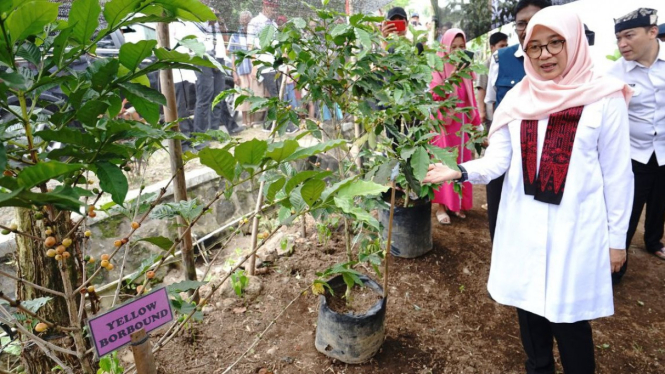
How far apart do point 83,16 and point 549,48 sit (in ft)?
4.65

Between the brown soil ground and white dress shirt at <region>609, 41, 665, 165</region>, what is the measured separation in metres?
0.90

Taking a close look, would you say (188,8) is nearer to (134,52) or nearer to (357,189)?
(134,52)

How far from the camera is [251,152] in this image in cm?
71

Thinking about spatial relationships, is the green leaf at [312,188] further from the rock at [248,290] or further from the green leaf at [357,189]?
the rock at [248,290]

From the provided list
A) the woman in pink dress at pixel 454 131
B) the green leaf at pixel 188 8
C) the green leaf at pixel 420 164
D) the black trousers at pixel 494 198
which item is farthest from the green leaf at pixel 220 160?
the woman in pink dress at pixel 454 131

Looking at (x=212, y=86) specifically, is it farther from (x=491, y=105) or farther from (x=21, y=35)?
(x=21, y=35)

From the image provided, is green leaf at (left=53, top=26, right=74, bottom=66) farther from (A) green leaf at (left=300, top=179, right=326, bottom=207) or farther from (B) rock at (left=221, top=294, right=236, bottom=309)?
(B) rock at (left=221, top=294, right=236, bottom=309)

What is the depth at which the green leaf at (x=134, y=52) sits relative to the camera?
69 cm

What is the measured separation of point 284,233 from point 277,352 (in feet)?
5.09

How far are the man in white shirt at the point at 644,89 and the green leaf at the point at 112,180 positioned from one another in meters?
2.72

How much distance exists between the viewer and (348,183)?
79cm

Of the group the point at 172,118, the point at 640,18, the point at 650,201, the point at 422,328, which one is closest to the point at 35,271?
the point at 172,118

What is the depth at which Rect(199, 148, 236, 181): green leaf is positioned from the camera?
2.34 ft

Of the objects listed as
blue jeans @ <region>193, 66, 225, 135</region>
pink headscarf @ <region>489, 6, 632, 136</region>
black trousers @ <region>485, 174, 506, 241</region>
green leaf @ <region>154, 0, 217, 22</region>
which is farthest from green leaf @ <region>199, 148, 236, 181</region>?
blue jeans @ <region>193, 66, 225, 135</region>
